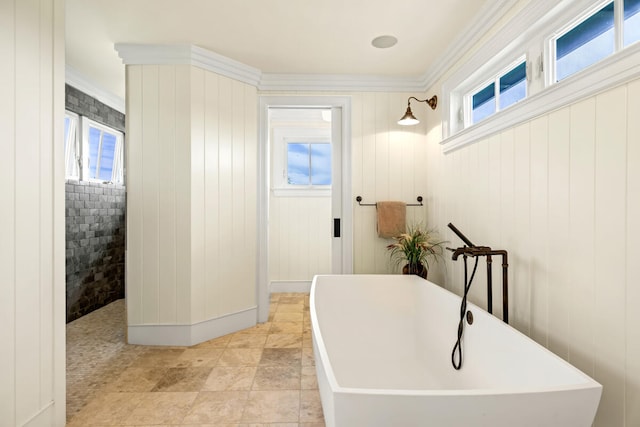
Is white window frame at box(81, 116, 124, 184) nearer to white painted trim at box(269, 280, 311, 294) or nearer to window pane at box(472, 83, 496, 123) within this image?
white painted trim at box(269, 280, 311, 294)

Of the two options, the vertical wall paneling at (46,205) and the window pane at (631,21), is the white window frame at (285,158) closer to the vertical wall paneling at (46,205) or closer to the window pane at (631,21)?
the vertical wall paneling at (46,205)

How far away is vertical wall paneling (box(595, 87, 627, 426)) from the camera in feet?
3.81

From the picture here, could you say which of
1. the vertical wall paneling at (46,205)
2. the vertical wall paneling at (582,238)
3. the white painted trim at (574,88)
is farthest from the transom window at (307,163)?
the vertical wall paneling at (582,238)

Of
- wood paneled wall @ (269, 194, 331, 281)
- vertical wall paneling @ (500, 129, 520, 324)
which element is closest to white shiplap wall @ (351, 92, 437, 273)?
wood paneled wall @ (269, 194, 331, 281)

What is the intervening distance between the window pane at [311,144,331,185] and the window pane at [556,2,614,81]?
2999 millimetres

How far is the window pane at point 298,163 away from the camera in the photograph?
4383mm

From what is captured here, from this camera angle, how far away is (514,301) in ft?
5.82

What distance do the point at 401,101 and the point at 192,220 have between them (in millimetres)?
2229

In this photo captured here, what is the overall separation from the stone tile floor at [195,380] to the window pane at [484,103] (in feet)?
7.12

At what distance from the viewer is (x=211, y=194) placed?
9.16 ft

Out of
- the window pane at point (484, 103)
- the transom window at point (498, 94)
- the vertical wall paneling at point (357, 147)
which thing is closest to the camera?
the transom window at point (498, 94)

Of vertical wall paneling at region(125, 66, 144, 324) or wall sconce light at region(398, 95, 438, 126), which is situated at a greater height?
wall sconce light at region(398, 95, 438, 126)

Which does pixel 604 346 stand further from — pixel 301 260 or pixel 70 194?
pixel 70 194

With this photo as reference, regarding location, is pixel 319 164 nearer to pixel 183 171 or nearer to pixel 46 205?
pixel 183 171
